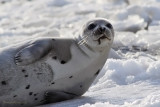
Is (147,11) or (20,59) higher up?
(147,11)

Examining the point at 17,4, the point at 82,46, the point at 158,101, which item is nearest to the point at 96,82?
the point at 82,46

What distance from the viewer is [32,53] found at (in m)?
4.12

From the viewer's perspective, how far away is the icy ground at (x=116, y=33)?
4.21 meters

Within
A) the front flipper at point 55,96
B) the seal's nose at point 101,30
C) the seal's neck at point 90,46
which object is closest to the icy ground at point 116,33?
the front flipper at point 55,96

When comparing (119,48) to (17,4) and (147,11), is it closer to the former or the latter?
(147,11)

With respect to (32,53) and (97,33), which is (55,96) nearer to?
(32,53)

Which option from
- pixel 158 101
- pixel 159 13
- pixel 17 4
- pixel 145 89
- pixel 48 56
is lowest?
pixel 158 101

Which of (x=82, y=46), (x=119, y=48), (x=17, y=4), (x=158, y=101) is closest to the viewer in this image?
(x=158, y=101)

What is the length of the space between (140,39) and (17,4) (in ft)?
23.8

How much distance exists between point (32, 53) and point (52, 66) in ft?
0.76

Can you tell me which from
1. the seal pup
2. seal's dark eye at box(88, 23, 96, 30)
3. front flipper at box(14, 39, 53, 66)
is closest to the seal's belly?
the seal pup

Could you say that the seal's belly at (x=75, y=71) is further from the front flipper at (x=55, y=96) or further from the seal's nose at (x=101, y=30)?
the seal's nose at (x=101, y=30)

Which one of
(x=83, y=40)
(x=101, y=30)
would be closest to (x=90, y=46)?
(x=83, y=40)

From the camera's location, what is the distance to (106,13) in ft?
32.9
